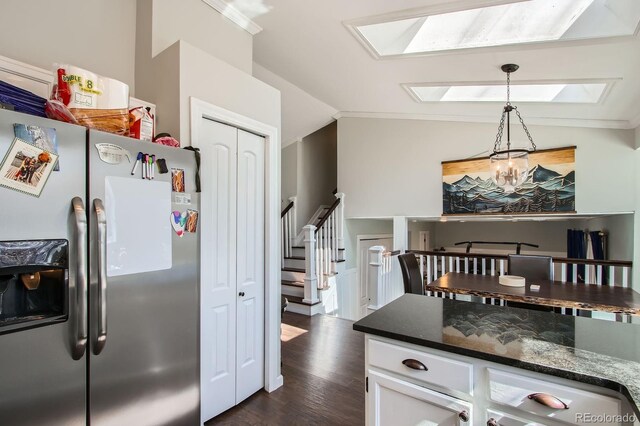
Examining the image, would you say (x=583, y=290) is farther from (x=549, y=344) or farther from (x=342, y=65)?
(x=342, y=65)

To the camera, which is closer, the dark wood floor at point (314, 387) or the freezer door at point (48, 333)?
the freezer door at point (48, 333)

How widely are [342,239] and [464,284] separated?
2.78 m

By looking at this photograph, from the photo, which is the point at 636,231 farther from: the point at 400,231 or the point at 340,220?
the point at 340,220

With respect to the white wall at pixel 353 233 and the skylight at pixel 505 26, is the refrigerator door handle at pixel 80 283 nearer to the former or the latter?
the skylight at pixel 505 26

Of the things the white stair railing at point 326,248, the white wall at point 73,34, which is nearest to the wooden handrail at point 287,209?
the white stair railing at point 326,248

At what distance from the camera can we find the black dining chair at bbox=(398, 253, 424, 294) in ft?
12.2

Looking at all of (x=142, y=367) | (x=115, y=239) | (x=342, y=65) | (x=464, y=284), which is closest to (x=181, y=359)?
(x=142, y=367)

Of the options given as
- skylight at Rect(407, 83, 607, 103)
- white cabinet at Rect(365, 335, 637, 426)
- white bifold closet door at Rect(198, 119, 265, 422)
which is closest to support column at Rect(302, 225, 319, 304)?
white bifold closet door at Rect(198, 119, 265, 422)

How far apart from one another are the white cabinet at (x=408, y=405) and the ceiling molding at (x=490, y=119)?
14.1ft

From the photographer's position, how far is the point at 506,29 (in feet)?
8.74

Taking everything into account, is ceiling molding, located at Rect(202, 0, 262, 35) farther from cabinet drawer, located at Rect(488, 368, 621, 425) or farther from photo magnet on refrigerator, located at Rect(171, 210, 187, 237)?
cabinet drawer, located at Rect(488, 368, 621, 425)

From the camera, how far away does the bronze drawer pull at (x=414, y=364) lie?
1.35 metres

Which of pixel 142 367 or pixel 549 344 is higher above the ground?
pixel 549 344

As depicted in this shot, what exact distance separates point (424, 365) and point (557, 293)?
2.24 metres
